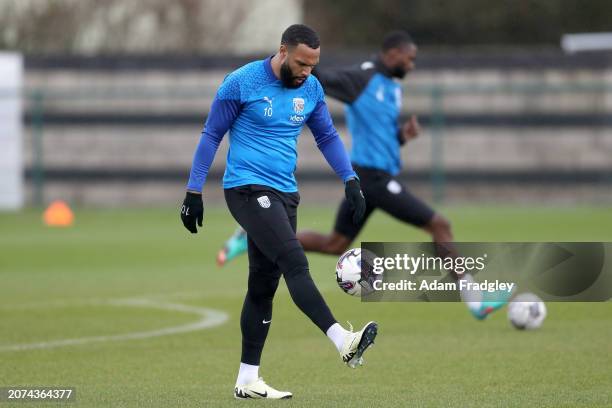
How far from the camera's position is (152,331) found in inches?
460

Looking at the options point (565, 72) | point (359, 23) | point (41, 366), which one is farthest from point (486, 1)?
point (41, 366)

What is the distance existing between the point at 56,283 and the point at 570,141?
54.0 ft

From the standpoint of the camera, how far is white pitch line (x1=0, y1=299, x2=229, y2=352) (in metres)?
10.8

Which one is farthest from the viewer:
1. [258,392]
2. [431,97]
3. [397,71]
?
[431,97]

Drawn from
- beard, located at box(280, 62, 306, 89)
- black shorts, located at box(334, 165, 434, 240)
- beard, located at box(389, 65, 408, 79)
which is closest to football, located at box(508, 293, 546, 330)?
black shorts, located at box(334, 165, 434, 240)

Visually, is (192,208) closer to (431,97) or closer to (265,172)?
(265,172)

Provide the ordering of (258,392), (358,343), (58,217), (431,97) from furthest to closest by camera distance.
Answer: (431,97), (58,217), (258,392), (358,343)

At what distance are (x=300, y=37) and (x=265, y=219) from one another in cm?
112

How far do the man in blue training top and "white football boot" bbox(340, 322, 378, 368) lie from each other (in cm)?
30

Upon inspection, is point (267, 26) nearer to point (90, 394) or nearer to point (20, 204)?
point (20, 204)

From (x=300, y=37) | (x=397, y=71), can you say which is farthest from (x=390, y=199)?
(x=300, y=37)

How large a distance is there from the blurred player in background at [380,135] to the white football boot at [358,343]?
5023 millimetres

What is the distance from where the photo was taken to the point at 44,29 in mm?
35156

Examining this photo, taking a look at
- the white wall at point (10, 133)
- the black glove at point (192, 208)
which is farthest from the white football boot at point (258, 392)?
the white wall at point (10, 133)
